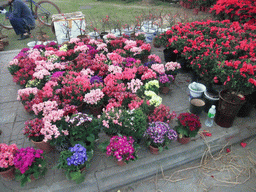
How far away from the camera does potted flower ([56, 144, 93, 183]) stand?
2.35 meters

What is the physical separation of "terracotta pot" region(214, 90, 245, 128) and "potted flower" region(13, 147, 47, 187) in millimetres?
3041

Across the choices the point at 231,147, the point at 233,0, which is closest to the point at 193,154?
the point at 231,147

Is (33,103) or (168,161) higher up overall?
(33,103)

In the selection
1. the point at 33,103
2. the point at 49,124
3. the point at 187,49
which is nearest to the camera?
the point at 49,124

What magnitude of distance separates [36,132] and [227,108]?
316 centimetres

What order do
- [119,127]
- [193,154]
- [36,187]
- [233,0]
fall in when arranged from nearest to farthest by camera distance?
[36,187]
[119,127]
[193,154]
[233,0]

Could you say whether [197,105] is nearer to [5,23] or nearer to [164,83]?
[164,83]

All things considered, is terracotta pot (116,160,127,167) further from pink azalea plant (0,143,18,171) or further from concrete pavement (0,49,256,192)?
pink azalea plant (0,143,18,171)

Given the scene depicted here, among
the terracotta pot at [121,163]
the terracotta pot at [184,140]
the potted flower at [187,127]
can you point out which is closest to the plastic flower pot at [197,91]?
the potted flower at [187,127]

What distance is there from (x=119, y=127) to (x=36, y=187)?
55.2 inches

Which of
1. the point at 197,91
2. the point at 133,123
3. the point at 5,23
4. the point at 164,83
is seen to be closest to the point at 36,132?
the point at 133,123

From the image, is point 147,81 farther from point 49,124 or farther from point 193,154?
point 49,124

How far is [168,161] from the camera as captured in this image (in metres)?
2.95

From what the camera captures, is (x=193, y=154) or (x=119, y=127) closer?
(x=119, y=127)
